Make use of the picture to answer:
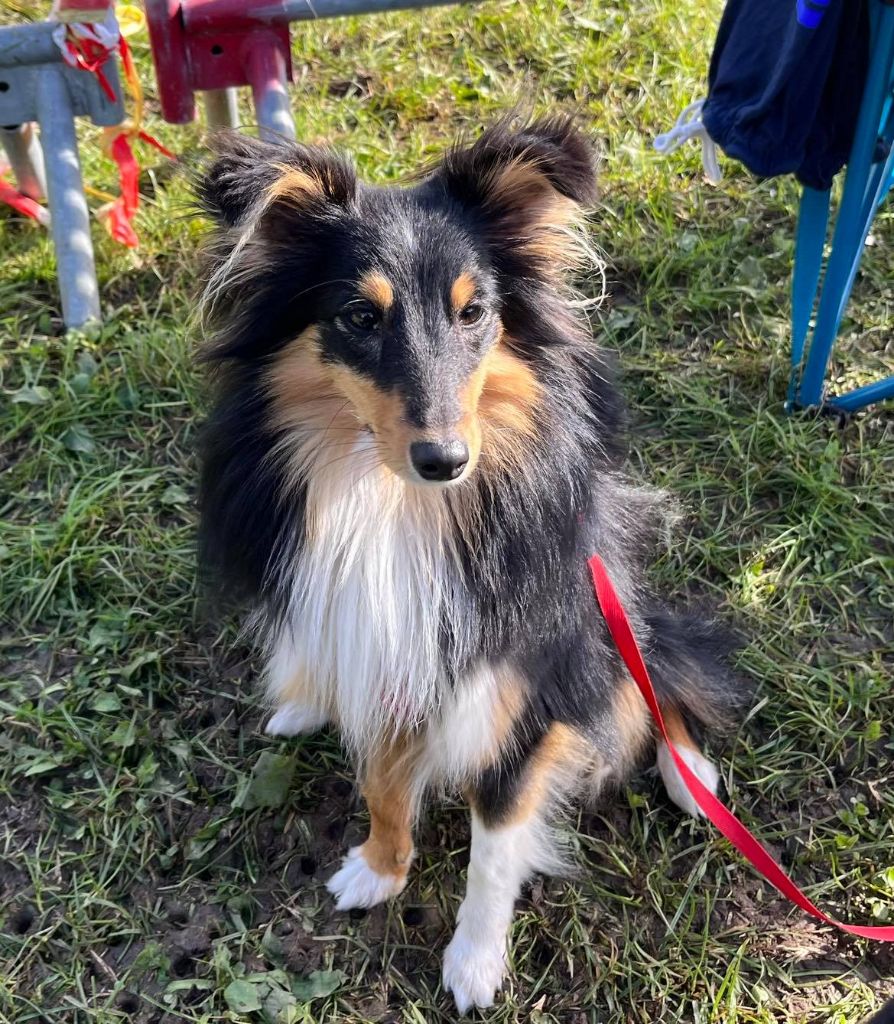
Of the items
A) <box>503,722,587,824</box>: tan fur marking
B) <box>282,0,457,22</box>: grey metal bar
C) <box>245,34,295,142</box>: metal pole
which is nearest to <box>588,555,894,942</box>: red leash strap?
<box>503,722,587,824</box>: tan fur marking

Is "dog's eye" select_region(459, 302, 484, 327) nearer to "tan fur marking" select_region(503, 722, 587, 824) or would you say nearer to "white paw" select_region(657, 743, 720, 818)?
"tan fur marking" select_region(503, 722, 587, 824)

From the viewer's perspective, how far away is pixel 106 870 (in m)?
2.46

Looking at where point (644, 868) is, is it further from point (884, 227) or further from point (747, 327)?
point (884, 227)

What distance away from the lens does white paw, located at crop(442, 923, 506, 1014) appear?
2.20 m

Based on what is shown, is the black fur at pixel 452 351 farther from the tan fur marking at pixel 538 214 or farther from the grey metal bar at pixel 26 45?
the grey metal bar at pixel 26 45

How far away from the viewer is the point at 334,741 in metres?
2.65

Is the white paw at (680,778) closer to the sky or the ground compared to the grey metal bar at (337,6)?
closer to the ground

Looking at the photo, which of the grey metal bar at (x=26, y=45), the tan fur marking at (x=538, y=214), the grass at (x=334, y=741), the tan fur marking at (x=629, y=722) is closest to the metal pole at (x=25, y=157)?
the grass at (x=334, y=741)

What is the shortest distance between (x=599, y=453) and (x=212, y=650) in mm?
1453

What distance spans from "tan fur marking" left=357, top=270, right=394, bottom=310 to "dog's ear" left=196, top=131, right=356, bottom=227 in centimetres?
20

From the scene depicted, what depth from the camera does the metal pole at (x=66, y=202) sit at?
11.4 feet

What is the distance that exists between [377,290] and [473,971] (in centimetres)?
157

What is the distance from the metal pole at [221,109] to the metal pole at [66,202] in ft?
1.79

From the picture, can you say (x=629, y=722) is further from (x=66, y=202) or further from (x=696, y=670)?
(x=66, y=202)
